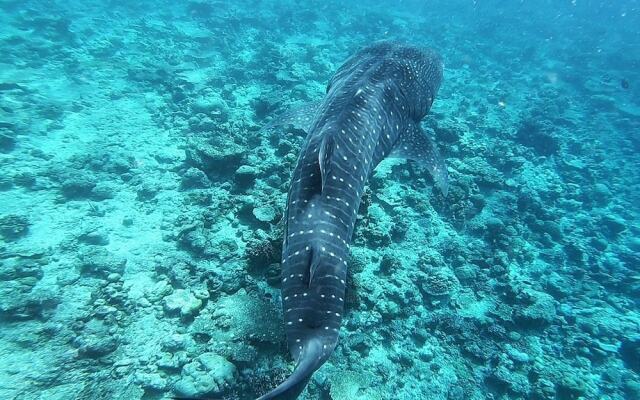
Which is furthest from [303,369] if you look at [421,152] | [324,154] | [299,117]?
[299,117]

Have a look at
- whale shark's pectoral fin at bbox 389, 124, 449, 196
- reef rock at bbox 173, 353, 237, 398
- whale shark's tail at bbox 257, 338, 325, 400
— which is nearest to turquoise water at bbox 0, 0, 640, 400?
reef rock at bbox 173, 353, 237, 398

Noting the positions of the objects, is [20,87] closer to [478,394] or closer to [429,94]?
[429,94]

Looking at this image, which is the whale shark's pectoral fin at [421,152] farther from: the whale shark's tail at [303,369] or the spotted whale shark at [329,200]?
the whale shark's tail at [303,369]

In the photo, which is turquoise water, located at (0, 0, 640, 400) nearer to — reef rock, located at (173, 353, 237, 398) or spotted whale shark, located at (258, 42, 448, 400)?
reef rock, located at (173, 353, 237, 398)

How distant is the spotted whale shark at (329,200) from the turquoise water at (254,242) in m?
1.71

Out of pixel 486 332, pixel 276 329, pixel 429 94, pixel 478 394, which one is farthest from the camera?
pixel 429 94

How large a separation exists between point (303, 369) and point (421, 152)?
17.0 feet

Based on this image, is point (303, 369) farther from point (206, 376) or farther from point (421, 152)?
point (421, 152)

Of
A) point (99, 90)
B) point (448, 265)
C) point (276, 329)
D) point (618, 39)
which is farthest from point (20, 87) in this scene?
point (618, 39)

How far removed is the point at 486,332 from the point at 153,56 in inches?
716

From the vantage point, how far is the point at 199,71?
1548 cm

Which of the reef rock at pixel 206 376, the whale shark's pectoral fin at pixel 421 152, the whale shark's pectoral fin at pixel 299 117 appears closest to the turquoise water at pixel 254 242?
the reef rock at pixel 206 376

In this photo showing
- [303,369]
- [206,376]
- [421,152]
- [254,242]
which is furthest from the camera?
[421,152]

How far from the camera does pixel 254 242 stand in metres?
6.63
